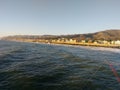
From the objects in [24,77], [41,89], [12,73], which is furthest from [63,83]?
[12,73]

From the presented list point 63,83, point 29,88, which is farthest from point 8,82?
point 63,83

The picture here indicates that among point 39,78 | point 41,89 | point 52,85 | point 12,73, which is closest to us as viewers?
point 41,89

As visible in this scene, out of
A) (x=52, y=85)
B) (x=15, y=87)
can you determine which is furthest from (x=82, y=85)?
(x=15, y=87)

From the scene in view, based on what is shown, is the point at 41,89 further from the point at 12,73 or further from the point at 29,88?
the point at 12,73

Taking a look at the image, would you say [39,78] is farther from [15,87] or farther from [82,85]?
[82,85]

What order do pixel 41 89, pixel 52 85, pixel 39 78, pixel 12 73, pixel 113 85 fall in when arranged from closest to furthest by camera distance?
pixel 41 89 → pixel 52 85 → pixel 113 85 → pixel 39 78 → pixel 12 73

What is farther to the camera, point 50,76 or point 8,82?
point 50,76

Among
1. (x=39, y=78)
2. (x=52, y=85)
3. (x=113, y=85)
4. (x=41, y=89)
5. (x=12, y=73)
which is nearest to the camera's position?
(x=41, y=89)

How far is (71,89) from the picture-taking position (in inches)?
576

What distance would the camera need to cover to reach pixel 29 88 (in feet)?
47.3

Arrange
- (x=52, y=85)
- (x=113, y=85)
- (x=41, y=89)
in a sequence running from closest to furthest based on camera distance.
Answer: (x=41, y=89)
(x=52, y=85)
(x=113, y=85)

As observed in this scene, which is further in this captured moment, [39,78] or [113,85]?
[39,78]

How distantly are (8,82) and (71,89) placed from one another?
5.88 meters

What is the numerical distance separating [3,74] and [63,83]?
6872mm
